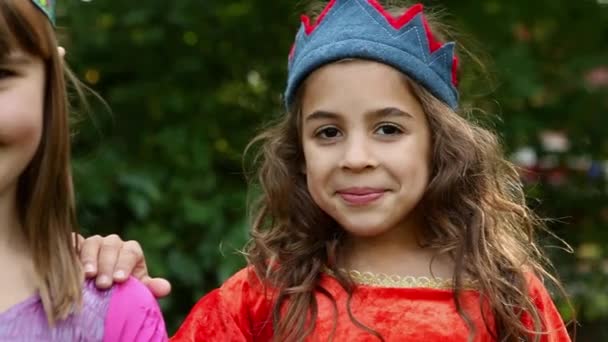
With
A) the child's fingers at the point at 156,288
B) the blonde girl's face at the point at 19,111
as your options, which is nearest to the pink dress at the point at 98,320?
the child's fingers at the point at 156,288

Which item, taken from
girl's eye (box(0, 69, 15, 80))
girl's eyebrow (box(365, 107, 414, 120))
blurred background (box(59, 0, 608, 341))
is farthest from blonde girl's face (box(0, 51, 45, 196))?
blurred background (box(59, 0, 608, 341))

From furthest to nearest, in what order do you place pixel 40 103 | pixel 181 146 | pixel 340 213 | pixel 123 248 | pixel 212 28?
pixel 212 28, pixel 181 146, pixel 340 213, pixel 123 248, pixel 40 103

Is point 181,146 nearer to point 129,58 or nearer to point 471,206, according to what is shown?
point 129,58

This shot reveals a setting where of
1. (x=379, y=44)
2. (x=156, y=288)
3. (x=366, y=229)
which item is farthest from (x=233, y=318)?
(x=379, y=44)

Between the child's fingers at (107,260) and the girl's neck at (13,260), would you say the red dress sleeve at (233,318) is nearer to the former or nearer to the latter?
the child's fingers at (107,260)

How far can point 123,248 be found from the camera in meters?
2.67

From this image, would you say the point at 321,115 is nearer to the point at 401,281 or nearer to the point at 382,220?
the point at 382,220

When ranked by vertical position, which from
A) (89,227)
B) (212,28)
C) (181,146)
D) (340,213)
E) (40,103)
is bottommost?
(89,227)

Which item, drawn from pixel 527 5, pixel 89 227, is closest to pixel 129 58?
pixel 89 227

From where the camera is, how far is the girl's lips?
2.80 metres

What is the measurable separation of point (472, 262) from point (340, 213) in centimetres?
34

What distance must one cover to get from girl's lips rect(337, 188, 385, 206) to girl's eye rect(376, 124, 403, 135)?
0.14 metres

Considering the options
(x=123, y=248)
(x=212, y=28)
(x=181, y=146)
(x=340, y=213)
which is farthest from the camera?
(x=212, y=28)

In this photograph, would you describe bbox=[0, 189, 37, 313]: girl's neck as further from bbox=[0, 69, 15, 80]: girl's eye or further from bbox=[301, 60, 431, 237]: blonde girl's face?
bbox=[301, 60, 431, 237]: blonde girl's face
